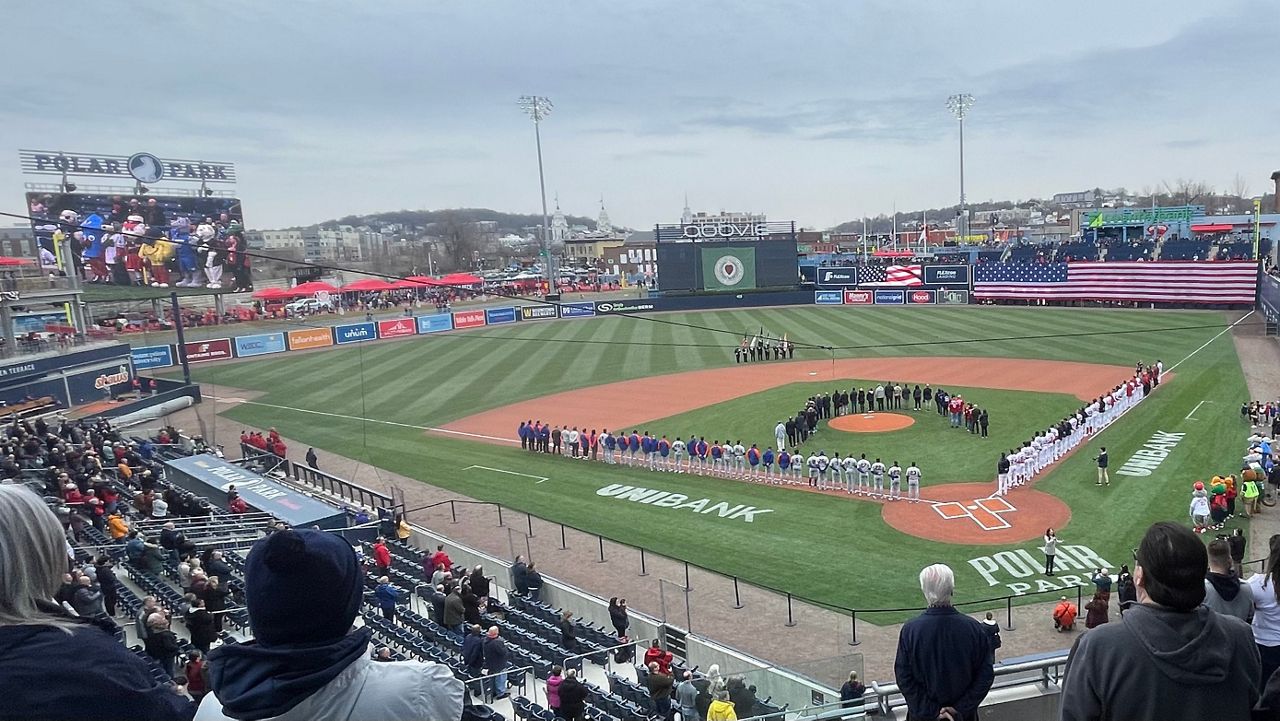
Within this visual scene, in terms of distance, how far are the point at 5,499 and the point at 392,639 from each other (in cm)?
991

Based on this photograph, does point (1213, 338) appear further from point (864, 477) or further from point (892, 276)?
point (864, 477)

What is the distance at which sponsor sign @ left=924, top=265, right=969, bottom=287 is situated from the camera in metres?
60.0

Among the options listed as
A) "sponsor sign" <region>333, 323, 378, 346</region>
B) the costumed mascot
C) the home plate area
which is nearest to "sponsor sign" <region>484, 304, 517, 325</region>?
"sponsor sign" <region>333, 323, 378, 346</region>

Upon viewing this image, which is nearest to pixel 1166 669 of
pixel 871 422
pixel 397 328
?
pixel 871 422

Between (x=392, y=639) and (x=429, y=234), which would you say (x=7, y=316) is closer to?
(x=392, y=639)

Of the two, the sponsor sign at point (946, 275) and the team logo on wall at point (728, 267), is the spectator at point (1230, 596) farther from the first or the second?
the team logo on wall at point (728, 267)

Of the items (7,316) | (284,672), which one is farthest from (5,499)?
(7,316)

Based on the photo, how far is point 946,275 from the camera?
2389 inches

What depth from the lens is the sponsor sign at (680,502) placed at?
19.2m

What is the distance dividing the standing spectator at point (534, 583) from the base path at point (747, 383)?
14.0 metres

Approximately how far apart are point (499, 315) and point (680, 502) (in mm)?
44606

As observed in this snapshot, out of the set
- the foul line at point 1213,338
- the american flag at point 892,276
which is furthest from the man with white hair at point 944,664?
the american flag at point 892,276

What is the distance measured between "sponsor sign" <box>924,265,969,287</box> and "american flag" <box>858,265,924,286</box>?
58cm

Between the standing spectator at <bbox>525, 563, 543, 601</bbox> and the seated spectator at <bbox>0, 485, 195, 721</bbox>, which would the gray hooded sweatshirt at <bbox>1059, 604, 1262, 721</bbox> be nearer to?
the seated spectator at <bbox>0, 485, 195, 721</bbox>
